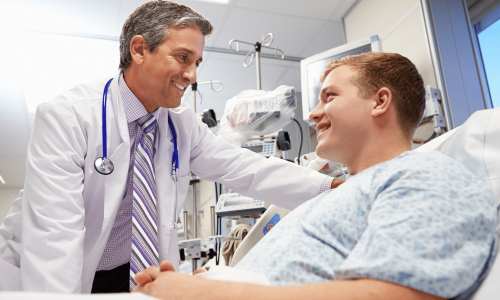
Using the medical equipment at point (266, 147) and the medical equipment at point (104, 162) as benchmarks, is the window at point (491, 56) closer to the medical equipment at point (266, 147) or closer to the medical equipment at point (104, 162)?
the medical equipment at point (266, 147)

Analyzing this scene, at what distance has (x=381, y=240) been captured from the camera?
0.59m

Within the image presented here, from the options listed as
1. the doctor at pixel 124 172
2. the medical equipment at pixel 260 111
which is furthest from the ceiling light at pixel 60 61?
the doctor at pixel 124 172

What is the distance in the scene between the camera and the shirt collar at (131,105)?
1.40m

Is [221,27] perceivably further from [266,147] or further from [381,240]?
[381,240]

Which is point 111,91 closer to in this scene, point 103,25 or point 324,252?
point 324,252

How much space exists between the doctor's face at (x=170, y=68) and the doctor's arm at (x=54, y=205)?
13.0 inches

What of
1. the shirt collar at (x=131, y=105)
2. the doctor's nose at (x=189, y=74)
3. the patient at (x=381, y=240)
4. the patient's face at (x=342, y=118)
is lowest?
the patient at (x=381, y=240)

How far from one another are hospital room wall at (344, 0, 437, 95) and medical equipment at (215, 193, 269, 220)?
118cm

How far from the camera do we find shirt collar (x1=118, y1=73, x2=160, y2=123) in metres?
1.40

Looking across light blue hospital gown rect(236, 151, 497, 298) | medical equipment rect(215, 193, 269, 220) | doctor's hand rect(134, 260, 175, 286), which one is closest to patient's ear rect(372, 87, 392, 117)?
light blue hospital gown rect(236, 151, 497, 298)

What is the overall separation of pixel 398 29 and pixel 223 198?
62.3 inches

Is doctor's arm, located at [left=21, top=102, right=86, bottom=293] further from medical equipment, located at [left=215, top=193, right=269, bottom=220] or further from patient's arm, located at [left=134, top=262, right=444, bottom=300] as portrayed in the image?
medical equipment, located at [left=215, top=193, right=269, bottom=220]

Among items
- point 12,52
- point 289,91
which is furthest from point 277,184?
point 12,52

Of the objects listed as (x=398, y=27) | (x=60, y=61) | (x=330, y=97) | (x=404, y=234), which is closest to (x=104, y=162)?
(x=330, y=97)
